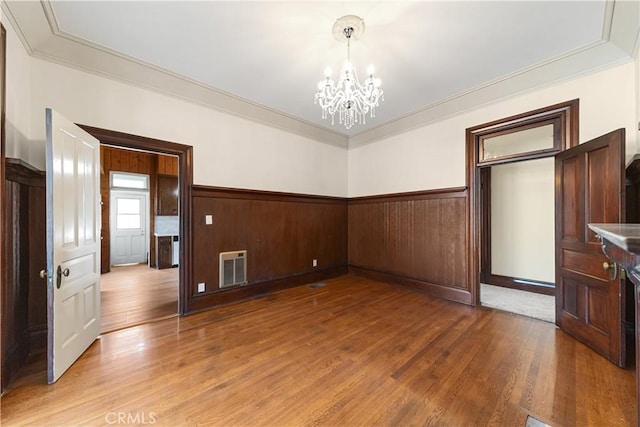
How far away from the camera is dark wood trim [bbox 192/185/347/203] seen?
141 inches

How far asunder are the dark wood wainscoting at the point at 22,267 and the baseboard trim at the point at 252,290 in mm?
1395

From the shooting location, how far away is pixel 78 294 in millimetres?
2354

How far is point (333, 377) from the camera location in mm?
2025

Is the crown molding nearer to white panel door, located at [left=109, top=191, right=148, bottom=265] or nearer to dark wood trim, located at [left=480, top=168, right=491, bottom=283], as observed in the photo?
dark wood trim, located at [left=480, top=168, right=491, bottom=283]

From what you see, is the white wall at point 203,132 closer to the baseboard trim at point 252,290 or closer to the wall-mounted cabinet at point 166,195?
the baseboard trim at point 252,290

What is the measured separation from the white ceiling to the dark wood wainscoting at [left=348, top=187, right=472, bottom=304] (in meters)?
1.64

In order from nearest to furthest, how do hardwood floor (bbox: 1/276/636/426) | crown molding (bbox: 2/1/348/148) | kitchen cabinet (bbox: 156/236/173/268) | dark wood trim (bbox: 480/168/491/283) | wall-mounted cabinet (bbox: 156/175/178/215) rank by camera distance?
hardwood floor (bbox: 1/276/636/426), crown molding (bbox: 2/1/348/148), dark wood trim (bbox: 480/168/491/283), kitchen cabinet (bbox: 156/236/173/268), wall-mounted cabinet (bbox: 156/175/178/215)

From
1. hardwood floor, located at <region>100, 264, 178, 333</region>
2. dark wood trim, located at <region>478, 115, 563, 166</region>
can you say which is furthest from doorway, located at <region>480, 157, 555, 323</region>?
hardwood floor, located at <region>100, 264, 178, 333</region>

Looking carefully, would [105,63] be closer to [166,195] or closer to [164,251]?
[166,195]

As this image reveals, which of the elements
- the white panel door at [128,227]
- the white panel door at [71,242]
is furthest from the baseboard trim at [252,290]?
the white panel door at [128,227]

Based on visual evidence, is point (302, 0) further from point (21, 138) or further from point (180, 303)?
point (180, 303)

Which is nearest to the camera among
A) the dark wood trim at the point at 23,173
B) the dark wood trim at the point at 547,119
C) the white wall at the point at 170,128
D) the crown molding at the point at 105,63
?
the dark wood trim at the point at 23,173

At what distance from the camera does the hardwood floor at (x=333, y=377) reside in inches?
64.8

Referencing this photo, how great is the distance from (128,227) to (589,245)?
9.16 metres
